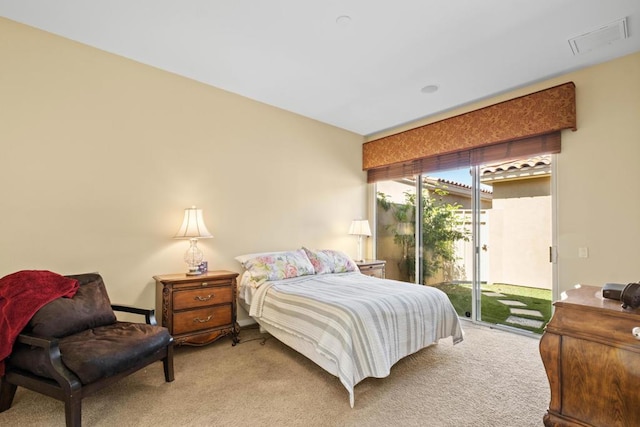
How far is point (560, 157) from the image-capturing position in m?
Result: 3.28

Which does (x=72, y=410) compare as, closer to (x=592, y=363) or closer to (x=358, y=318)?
(x=358, y=318)

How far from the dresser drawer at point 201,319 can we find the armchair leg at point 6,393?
1.07 meters

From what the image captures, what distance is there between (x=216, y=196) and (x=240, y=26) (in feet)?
6.09

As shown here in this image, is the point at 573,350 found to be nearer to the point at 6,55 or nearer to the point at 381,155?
the point at 381,155

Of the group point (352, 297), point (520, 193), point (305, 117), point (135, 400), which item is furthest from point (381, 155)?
point (135, 400)

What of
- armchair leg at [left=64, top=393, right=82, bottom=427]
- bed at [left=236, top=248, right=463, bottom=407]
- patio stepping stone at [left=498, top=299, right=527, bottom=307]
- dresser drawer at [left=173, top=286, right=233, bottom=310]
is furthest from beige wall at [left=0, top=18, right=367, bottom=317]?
Result: patio stepping stone at [left=498, top=299, right=527, bottom=307]

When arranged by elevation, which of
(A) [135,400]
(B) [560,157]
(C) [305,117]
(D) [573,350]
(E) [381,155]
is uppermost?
(C) [305,117]

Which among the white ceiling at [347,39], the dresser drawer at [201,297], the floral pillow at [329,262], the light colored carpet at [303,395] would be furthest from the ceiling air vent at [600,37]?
the dresser drawer at [201,297]

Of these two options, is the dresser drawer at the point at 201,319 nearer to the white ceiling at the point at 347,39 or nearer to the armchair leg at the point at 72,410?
the armchair leg at the point at 72,410

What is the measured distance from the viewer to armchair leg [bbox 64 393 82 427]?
171 cm

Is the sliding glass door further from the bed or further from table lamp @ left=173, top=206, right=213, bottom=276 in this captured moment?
table lamp @ left=173, top=206, right=213, bottom=276

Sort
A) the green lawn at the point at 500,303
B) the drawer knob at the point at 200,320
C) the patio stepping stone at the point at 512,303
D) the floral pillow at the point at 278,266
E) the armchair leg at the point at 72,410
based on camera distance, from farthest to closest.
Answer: the patio stepping stone at the point at 512,303, the green lawn at the point at 500,303, the floral pillow at the point at 278,266, the drawer knob at the point at 200,320, the armchair leg at the point at 72,410

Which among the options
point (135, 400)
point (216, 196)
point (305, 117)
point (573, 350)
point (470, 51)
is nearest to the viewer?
point (573, 350)

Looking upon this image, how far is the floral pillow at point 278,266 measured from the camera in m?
3.36
